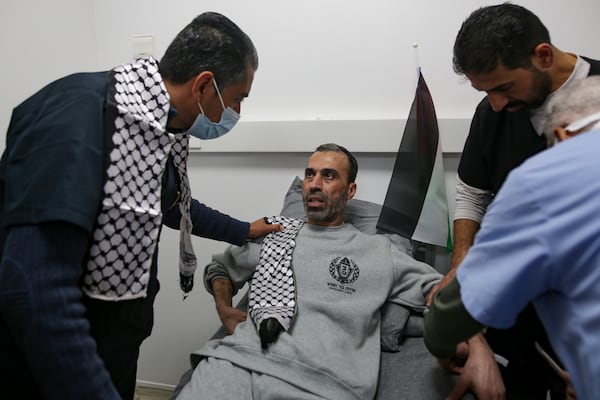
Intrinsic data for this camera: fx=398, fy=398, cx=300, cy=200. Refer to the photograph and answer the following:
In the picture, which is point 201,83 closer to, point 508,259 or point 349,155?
point 508,259

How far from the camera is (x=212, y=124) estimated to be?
3.43 ft

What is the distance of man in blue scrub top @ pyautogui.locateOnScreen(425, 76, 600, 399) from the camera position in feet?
1.71

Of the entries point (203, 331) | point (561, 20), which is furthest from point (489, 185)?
point (203, 331)

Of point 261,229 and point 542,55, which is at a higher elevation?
point 542,55

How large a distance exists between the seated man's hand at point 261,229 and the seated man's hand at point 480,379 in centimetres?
85

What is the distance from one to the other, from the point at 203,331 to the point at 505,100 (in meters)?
1.86

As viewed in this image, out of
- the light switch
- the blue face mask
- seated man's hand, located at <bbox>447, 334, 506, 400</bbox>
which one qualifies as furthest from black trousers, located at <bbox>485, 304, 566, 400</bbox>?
the light switch

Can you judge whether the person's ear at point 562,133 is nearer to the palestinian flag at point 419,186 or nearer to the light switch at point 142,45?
the palestinian flag at point 419,186

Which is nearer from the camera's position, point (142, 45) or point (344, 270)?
point (344, 270)

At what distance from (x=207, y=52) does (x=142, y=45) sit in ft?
4.50

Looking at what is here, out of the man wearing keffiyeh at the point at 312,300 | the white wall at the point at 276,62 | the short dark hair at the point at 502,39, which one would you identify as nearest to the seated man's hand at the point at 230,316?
the man wearing keffiyeh at the point at 312,300

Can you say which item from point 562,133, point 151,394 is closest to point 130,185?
point 562,133

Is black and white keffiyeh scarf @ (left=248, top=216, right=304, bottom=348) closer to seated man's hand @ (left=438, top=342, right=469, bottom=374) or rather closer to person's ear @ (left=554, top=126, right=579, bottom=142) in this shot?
seated man's hand @ (left=438, top=342, right=469, bottom=374)

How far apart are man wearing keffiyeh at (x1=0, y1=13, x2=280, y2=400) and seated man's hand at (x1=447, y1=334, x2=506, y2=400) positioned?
2.84 ft
